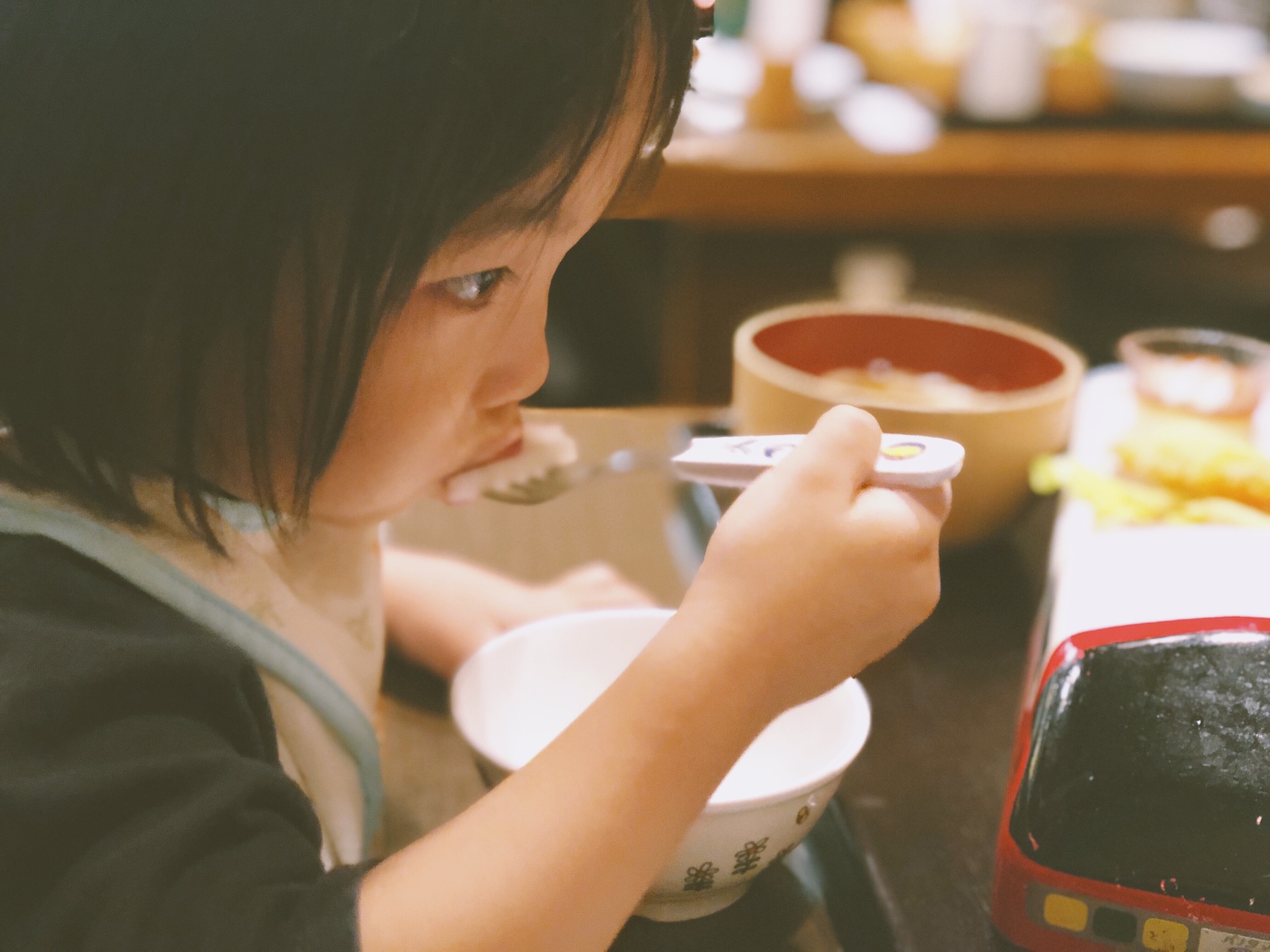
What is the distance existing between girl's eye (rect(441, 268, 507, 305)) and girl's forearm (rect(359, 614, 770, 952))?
0.14 metres

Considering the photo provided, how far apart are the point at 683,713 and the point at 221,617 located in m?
0.21

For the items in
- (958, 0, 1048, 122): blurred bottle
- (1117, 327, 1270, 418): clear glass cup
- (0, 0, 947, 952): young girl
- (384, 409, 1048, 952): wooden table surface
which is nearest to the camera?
(0, 0, 947, 952): young girl

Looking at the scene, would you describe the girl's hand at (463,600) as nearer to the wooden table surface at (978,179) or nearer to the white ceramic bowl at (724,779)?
the white ceramic bowl at (724,779)

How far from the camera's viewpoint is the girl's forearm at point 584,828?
356 millimetres

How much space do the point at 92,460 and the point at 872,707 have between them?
14.9 inches

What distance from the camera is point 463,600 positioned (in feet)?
2.24

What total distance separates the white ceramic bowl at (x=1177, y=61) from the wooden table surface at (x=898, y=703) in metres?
1.45

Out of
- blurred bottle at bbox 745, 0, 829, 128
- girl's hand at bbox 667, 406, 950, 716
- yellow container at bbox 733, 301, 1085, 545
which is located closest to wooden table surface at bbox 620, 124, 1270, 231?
blurred bottle at bbox 745, 0, 829, 128

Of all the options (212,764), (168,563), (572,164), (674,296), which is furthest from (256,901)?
(674,296)

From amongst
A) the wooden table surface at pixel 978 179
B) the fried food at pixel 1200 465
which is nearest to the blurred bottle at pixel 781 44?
the wooden table surface at pixel 978 179

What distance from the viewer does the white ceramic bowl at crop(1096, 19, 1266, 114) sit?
1894mm

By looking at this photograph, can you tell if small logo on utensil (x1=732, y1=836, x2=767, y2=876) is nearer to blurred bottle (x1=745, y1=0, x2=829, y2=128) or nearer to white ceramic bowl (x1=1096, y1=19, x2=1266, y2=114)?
blurred bottle (x1=745, y1=0, x2=829, y2=128)

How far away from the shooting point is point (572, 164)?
16.0 inches

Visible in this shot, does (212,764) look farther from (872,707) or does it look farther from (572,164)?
(872,707)
